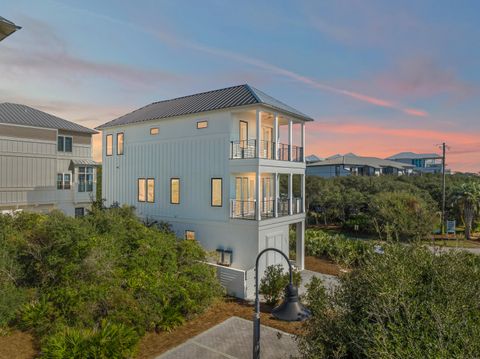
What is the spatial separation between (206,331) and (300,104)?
18.4 metres

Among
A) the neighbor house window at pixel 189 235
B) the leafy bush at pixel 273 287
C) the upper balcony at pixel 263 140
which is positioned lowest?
the leafy bush at pixel 273 287

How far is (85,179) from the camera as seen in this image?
34.2m

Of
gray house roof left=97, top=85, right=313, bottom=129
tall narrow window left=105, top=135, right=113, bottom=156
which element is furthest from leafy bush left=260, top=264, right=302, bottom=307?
tall narrow window left=105, top=135, right=113, bottom=156

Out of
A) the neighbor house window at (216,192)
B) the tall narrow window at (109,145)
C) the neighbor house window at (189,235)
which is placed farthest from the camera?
the tall narrow window at (109,145)

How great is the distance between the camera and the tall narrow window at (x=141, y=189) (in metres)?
22.0

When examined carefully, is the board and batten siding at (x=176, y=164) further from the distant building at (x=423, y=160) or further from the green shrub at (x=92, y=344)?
the distant building at (x=423, y=160)

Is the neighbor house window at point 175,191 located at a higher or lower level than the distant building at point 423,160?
lower

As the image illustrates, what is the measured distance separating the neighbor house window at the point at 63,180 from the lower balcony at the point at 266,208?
2293 centimetres

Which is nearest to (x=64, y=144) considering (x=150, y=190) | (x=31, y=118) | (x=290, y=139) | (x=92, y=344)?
(x=31, y=118)

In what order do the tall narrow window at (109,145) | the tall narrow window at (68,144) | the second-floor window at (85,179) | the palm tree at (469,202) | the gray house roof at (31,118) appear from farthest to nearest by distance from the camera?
the second-floor window at (85,179) → the palm tree at (469,202) → the tall narrow window at (68,144) → the gray house roof at (31,118) → the tall narrow window at (109,145)

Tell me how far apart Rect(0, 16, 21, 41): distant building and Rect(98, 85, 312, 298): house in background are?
11.4 metres

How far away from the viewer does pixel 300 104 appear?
24688 millimetres

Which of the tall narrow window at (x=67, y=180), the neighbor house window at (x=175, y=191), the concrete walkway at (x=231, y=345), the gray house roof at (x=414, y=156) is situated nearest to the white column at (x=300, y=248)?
the neighbor house window at (x=175, y=191)

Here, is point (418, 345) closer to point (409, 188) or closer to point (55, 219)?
point (55, 219)
